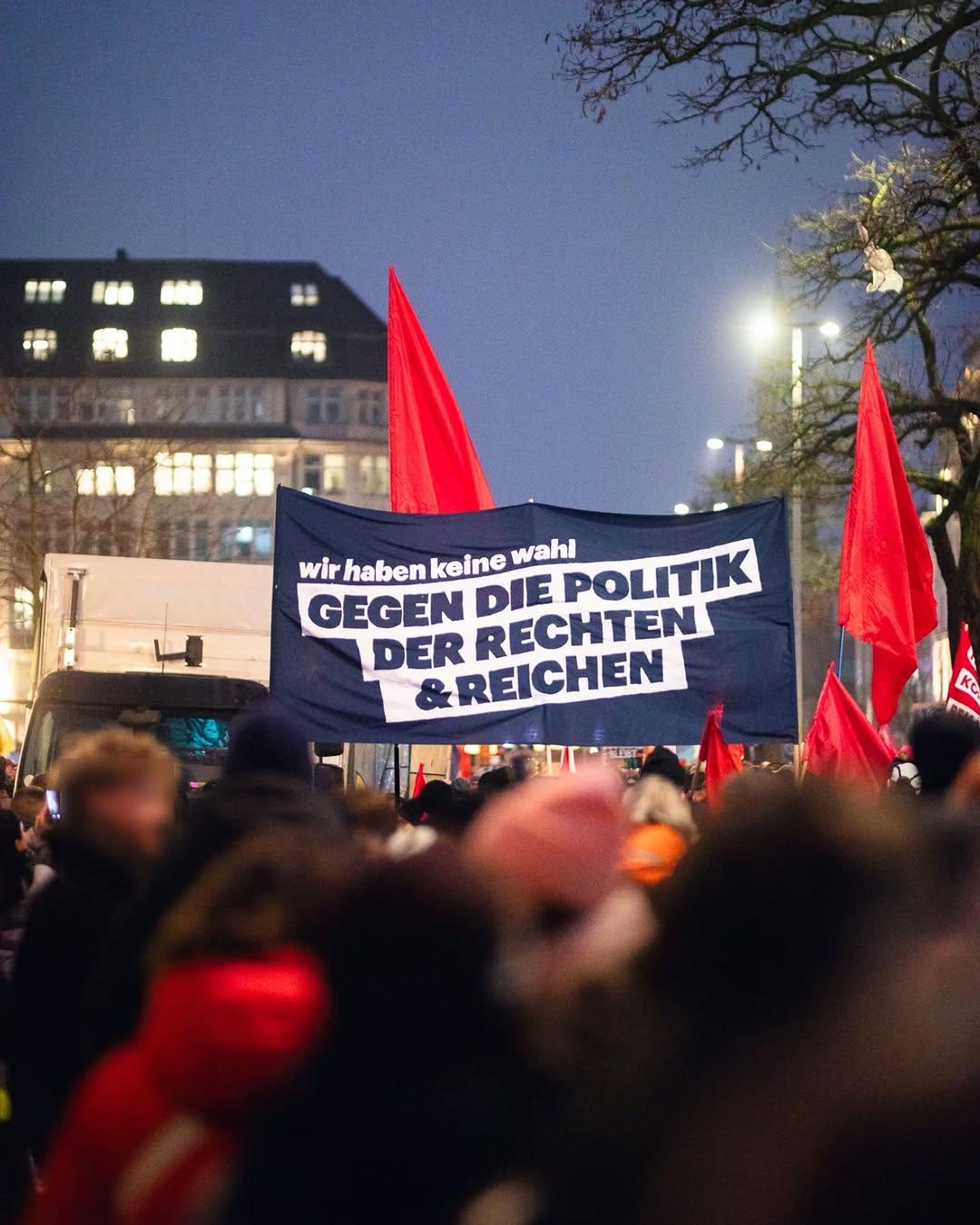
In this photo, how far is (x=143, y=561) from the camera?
17.2m

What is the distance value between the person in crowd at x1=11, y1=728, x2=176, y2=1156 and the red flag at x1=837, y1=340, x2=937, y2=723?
18.9ft

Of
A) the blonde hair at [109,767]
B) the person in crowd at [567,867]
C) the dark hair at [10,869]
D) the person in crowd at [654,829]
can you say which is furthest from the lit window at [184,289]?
the person in crowd at [567,867]

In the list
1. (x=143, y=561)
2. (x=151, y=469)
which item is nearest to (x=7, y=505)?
(x=151, y=469)

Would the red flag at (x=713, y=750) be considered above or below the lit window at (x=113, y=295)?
below

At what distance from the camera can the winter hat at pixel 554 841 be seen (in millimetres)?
A: 2840

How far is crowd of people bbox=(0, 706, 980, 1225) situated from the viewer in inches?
79.6

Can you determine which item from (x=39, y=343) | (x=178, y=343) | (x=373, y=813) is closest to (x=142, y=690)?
(x=373, y=813)

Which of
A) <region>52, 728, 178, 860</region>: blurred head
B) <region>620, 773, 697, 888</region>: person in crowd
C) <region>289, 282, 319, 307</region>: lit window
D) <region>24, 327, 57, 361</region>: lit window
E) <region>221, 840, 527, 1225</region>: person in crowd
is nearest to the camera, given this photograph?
<region>221, 840, 527, 1225</region>: person in crowd

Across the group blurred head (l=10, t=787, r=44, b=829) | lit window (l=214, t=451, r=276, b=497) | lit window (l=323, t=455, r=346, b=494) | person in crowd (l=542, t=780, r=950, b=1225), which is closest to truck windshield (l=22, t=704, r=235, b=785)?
blurred head (l=10, t=787, r=44, b=829)

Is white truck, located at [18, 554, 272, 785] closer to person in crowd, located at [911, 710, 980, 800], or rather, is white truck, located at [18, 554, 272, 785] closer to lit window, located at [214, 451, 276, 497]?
person in crowd, located at [911, 710, 980, 800]

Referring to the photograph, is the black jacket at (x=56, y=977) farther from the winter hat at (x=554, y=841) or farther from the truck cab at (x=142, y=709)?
the truck cab at (x=142, y=709)

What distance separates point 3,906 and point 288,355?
294 feet

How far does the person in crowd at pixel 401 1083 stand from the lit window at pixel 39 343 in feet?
304

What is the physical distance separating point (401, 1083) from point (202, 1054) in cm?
26
